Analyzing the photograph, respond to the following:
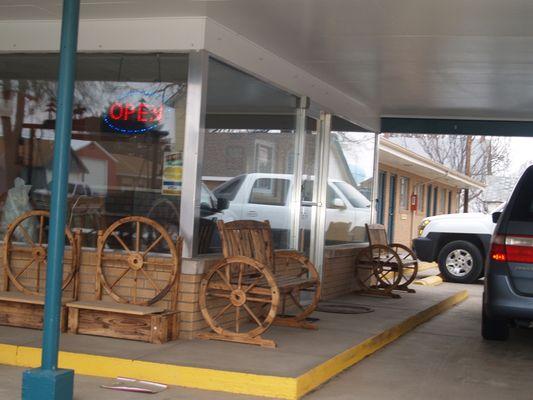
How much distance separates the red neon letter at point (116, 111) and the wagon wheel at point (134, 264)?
1.08m

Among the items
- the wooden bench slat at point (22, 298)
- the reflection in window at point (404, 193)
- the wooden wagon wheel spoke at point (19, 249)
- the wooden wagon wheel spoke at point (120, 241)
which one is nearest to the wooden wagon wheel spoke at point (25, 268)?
the wooden wagon wheel spoke at point (19, 249)

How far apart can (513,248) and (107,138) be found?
405 cm

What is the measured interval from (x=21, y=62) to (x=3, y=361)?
3.36 m

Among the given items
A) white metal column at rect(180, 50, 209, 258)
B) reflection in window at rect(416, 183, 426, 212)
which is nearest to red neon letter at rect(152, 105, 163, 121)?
white metal column at rect(180, 50, 209, 258)

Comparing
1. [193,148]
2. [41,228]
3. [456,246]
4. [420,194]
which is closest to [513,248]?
[193,148]

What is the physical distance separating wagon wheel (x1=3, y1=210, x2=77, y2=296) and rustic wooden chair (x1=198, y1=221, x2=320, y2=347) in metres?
1.47

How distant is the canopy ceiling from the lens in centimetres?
725

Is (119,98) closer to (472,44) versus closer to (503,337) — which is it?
(472,44)

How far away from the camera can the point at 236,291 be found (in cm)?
737

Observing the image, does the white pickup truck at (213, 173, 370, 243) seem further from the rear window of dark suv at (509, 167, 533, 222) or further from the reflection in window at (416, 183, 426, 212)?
the reflection in window at (416, 183, 426, 212)

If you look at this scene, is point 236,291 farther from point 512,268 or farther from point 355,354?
point 512,268

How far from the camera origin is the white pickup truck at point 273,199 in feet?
28.5

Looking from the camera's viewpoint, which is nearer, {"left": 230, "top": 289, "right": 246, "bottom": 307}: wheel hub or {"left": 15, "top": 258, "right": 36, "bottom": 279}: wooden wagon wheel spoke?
{"left": 230, "top": 289, "right": 246, "bottom": 307}: wheel hub

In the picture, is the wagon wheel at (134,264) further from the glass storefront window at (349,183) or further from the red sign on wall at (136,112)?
the glass storefront window at (349,183)
